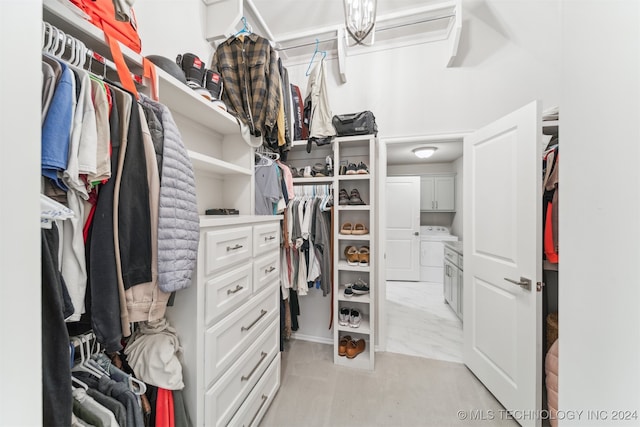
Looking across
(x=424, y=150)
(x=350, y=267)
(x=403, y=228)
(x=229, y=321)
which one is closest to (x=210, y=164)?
(x=229, y=321)

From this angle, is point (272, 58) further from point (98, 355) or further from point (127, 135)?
point (98, 355)

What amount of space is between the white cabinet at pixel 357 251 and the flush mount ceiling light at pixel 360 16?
0.75 meters

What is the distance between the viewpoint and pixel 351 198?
6.75 ft

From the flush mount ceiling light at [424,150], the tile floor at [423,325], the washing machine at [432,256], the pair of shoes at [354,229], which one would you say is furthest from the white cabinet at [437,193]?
the pair of shoes at [354,229]

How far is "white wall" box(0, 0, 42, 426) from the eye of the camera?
0.32 metres

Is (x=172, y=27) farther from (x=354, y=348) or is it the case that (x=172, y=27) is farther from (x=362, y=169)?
(x=354, y=348)

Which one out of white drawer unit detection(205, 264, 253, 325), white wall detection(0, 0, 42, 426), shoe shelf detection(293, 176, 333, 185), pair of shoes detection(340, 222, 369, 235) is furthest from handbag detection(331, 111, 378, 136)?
white wall detection(0, 0, 42, 426)

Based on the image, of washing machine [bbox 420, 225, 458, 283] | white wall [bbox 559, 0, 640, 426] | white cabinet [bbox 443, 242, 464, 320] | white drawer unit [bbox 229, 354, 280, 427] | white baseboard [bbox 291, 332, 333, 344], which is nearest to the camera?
white wall [bbox 559, 0, 640, 426]

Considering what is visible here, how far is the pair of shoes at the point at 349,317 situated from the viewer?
202cm

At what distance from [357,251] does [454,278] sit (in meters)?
1.68

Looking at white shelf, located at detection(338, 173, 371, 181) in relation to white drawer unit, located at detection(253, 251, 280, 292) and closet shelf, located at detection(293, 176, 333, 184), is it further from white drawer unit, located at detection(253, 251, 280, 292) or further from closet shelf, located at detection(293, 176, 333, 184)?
white drawer unit, located at detection(253, 251, 280, 292)

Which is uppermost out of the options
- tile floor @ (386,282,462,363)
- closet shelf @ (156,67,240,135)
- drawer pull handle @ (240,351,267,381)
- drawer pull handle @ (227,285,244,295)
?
closet shelf @ (156,67,240,135)

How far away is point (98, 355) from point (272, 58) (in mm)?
1740

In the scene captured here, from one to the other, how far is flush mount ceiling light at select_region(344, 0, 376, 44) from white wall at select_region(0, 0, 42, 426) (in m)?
1.40
